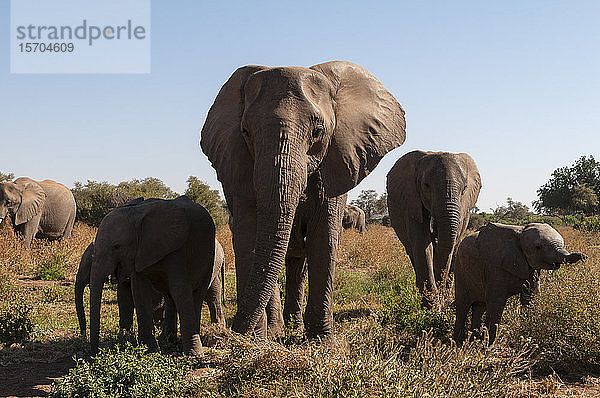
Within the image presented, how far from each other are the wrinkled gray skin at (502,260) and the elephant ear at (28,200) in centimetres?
1290

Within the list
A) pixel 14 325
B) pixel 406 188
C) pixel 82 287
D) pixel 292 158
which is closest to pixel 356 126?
pixel 292 158

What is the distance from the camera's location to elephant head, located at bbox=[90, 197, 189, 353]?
577cm

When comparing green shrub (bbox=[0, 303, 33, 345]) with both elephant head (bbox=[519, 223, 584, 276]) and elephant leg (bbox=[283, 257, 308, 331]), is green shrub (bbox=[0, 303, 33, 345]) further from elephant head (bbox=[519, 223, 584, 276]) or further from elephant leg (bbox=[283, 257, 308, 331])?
elephant head (bbox=[519, 223, 584, 276])

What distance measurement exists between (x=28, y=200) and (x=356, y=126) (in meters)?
13.1

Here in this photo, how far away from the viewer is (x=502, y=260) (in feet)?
19.9

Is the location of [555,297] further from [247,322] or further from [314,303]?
[247,322]

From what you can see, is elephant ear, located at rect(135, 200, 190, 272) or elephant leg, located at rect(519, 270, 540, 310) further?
elephant leg, located at rect(519, 270, 540, 310)

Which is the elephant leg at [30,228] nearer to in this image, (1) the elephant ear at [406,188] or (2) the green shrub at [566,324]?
(1) the elephant ear at [406,188]

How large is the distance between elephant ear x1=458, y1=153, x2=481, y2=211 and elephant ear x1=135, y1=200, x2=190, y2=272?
442 centimetres

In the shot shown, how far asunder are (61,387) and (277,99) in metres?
2.84

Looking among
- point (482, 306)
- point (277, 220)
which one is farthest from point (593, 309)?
point (277, 220)

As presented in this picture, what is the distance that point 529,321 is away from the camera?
6117 mm

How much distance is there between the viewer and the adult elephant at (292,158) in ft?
15.3

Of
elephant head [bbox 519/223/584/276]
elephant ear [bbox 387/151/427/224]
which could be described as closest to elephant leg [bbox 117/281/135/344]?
elephant head [bbox 519/223/584/276]
